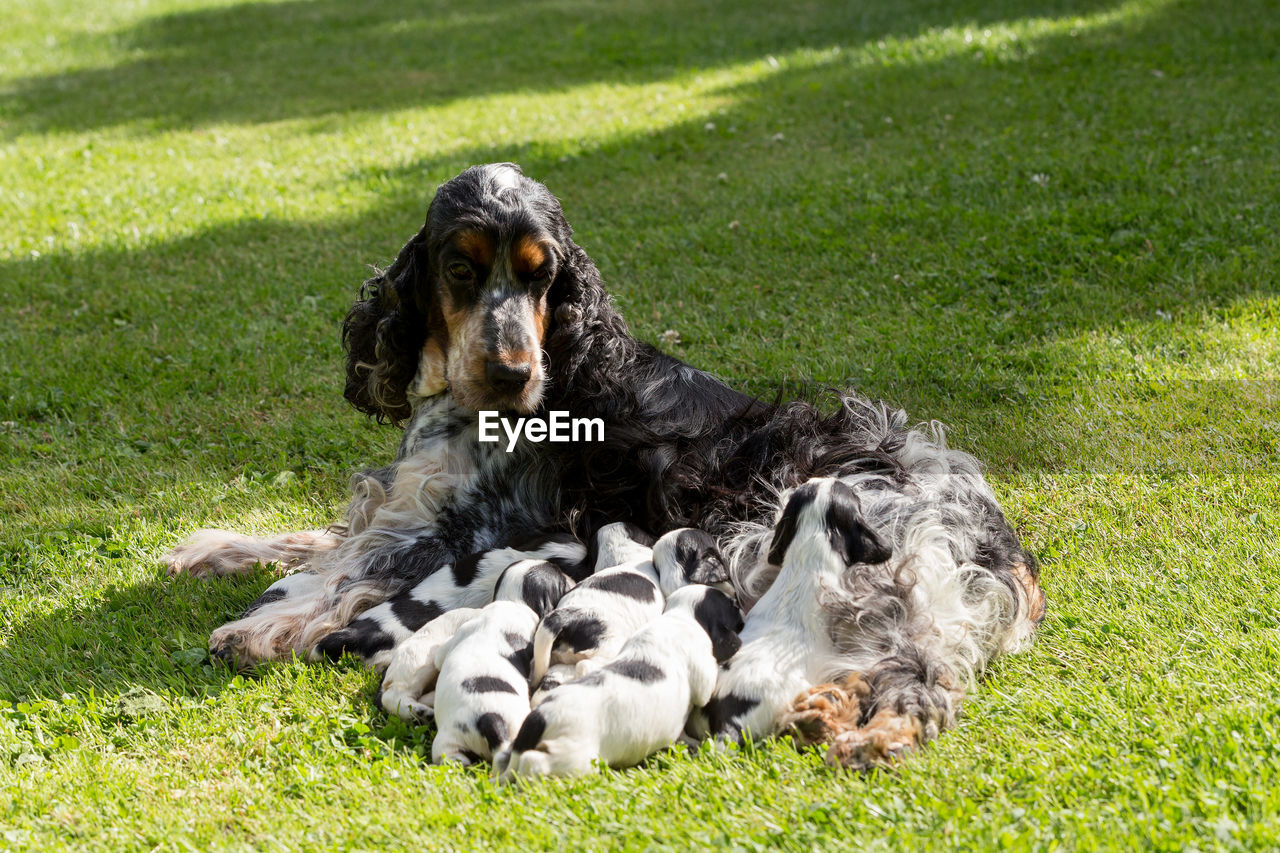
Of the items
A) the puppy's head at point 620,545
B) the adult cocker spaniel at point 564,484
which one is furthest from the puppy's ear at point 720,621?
the puppy's head at point 620,545

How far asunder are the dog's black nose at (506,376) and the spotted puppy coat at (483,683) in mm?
767

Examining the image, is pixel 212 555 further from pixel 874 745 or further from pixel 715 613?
pixel 874 745

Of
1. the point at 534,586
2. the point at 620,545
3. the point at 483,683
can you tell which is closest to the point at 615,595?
the point at 534,586

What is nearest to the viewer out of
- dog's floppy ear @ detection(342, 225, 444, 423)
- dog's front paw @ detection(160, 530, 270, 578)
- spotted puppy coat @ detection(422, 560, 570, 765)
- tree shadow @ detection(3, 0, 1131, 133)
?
spotted puppy coat @ detection(422, 560, 570, 765)

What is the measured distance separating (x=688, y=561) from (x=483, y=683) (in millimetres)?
876

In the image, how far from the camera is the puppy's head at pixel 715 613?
339 centimetres

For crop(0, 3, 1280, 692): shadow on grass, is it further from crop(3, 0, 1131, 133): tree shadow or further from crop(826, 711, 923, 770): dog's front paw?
crop(3, 0, 1131, 133): tree shadow

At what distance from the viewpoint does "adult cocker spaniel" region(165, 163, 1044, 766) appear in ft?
11.9

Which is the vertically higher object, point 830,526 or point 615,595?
point 830,526

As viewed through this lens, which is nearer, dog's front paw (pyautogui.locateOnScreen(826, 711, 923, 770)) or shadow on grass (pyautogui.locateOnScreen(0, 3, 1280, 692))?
dog's front paw (pyautogui.locateOnScreen(826, 711, 923, 770))

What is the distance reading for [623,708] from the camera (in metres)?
3.08

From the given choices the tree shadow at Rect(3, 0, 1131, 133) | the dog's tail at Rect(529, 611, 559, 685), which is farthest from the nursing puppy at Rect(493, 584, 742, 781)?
the tree shadow at Rect(3, 0, 1131, 133)

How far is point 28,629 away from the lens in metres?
4.15

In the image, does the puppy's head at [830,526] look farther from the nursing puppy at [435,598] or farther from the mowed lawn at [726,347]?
the nursing puppy at [435,598]
